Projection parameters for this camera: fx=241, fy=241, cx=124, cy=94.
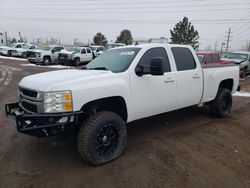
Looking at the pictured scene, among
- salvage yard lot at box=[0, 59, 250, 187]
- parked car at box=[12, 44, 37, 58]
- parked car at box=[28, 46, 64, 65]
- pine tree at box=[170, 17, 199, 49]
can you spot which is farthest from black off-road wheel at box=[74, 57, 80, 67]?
pine tree at box=[170, 17, 199, 49]

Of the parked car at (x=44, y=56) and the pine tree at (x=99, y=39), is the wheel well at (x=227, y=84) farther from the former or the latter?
the pine tree at (x=99, y=39)

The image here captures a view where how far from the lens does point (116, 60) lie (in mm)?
4582

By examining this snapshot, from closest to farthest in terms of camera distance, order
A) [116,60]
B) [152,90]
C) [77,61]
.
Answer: [152,90] → [116,60] → [77,61]

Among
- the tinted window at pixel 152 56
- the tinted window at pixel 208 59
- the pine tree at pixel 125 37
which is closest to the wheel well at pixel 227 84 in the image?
the tinted window at pixel 152 56

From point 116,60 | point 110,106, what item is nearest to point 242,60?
point 116,60

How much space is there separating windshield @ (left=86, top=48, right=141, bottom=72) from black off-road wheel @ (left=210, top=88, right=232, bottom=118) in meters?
2.90

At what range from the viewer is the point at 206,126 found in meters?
5.73

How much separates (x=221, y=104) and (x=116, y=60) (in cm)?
333

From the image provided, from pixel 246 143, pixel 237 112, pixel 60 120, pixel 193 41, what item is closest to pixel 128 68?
pixel 60 120

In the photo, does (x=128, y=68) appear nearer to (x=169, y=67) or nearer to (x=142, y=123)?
(x=169, y=67)

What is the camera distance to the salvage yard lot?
3.36 meters

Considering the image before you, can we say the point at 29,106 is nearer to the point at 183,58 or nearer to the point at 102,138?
the point at 102,138

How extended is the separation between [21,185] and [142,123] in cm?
328

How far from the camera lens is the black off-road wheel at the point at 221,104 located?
6.23 metres
